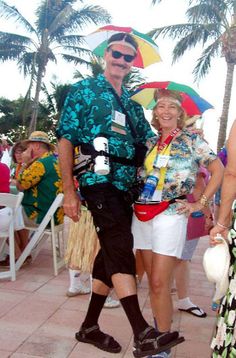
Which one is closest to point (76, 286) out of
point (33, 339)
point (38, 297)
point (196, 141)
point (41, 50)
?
point (38, 297)

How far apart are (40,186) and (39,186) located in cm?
1

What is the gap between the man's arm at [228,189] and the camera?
2.11 meters

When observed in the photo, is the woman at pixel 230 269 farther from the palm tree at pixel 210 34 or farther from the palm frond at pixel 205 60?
the palm frond at pixel 205 60

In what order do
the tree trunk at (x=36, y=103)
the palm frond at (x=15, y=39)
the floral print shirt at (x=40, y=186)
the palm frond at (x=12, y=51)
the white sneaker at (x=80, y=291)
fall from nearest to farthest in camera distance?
the white sneaker at (x=80, y=291) < the floral print shirt at (x=40, y=186) < the tree trunk at (x=36, y=103) < the palm frond at (x=15, y=39) < the palm frond at (x=12, y=51)

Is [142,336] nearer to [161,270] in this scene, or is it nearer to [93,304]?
[161,270]

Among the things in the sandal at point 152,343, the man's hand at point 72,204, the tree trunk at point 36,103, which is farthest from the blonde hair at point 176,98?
the tree trunk at point 36,103

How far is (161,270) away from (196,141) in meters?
0.80

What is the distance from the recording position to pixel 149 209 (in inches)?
112

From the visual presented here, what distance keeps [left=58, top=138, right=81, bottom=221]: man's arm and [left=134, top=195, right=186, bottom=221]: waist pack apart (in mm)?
368

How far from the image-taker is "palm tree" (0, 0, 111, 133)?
2606cm

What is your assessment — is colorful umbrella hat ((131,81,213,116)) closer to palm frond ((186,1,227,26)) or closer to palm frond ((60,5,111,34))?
palm frond ((186,1,227,26))

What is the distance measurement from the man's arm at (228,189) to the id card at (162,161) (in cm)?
74

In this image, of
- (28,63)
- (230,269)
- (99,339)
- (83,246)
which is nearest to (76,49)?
(28,63)

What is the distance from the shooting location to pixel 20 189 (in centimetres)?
527
